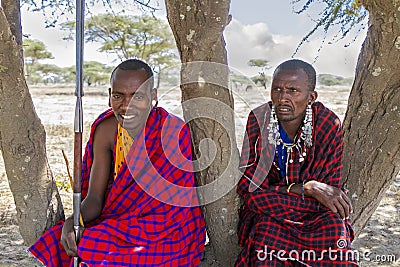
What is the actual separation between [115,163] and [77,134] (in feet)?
1.64

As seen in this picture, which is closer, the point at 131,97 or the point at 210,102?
the point at 131,97

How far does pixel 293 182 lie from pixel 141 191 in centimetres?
76

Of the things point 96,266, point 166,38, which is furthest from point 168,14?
point 166,38

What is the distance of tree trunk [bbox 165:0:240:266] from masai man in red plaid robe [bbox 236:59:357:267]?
0.09m

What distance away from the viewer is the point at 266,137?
274 centimetres

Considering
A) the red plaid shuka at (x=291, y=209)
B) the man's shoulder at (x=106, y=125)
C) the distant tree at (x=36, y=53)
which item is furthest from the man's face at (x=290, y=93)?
the distant tree at (x=36, y=53)

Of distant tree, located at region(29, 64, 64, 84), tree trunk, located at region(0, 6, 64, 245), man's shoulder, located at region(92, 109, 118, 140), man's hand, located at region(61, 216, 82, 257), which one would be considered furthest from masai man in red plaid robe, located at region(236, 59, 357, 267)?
distant tree, located at region(29, 64, 64, 84)

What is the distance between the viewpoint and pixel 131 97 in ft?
8.68

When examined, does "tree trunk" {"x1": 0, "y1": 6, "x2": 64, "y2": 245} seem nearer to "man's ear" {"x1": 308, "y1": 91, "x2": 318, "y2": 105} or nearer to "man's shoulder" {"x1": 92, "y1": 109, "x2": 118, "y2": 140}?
"man's shoulder" {"x1": 92, "y1": 109, "x2": 118, "y2": 140}

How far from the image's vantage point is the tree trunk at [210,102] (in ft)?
9.03

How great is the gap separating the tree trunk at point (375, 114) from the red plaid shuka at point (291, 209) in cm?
→ 30

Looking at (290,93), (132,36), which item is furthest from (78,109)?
(132,36)

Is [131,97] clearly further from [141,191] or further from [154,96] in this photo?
[141,191]

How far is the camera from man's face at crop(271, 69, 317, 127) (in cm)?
262
